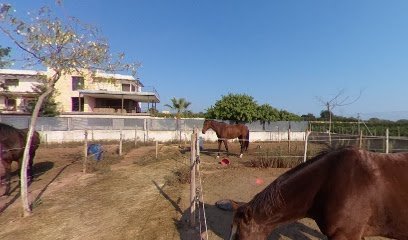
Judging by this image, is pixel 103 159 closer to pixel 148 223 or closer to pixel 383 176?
pixel 148 223

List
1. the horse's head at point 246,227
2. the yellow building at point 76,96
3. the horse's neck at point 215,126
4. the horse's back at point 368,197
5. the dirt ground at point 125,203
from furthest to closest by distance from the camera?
the yellow building at point 76,96
the horse's neck at point 215,126
the dirt ground at point 125,203
the horse's head at point 246,227
the horse's back at point 368,197

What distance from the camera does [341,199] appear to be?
122 inches

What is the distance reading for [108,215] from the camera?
6.50 metres

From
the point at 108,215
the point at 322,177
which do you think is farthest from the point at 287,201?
the point at 108,215

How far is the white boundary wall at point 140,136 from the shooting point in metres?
22.4

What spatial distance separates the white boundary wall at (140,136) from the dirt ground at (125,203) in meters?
11.1

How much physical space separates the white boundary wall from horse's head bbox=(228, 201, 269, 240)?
59.6 ft

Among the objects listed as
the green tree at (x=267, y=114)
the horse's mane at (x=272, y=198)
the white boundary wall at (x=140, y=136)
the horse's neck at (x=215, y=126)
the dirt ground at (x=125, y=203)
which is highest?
the green tree at (x=267, y=114)

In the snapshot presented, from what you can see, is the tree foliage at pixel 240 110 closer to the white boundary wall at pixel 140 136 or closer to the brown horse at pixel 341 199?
the white boundary wall at pixel 140 136

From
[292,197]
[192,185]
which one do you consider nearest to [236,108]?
[192,185]

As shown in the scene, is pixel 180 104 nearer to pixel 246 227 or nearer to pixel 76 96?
pixel 76 96

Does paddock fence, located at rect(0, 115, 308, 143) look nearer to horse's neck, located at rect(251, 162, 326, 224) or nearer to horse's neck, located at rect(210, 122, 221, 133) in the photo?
horse's neck, located at rect(210, 122, 221, 133)

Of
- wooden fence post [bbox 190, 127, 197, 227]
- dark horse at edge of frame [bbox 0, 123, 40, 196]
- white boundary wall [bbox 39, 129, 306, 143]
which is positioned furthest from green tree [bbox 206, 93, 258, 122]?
wooden fence post [bbox 190, 127, 197, 227]

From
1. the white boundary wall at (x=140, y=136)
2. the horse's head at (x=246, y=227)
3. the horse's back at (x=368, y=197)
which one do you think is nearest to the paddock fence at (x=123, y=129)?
the white boundary wall at (x=140, y=136)
